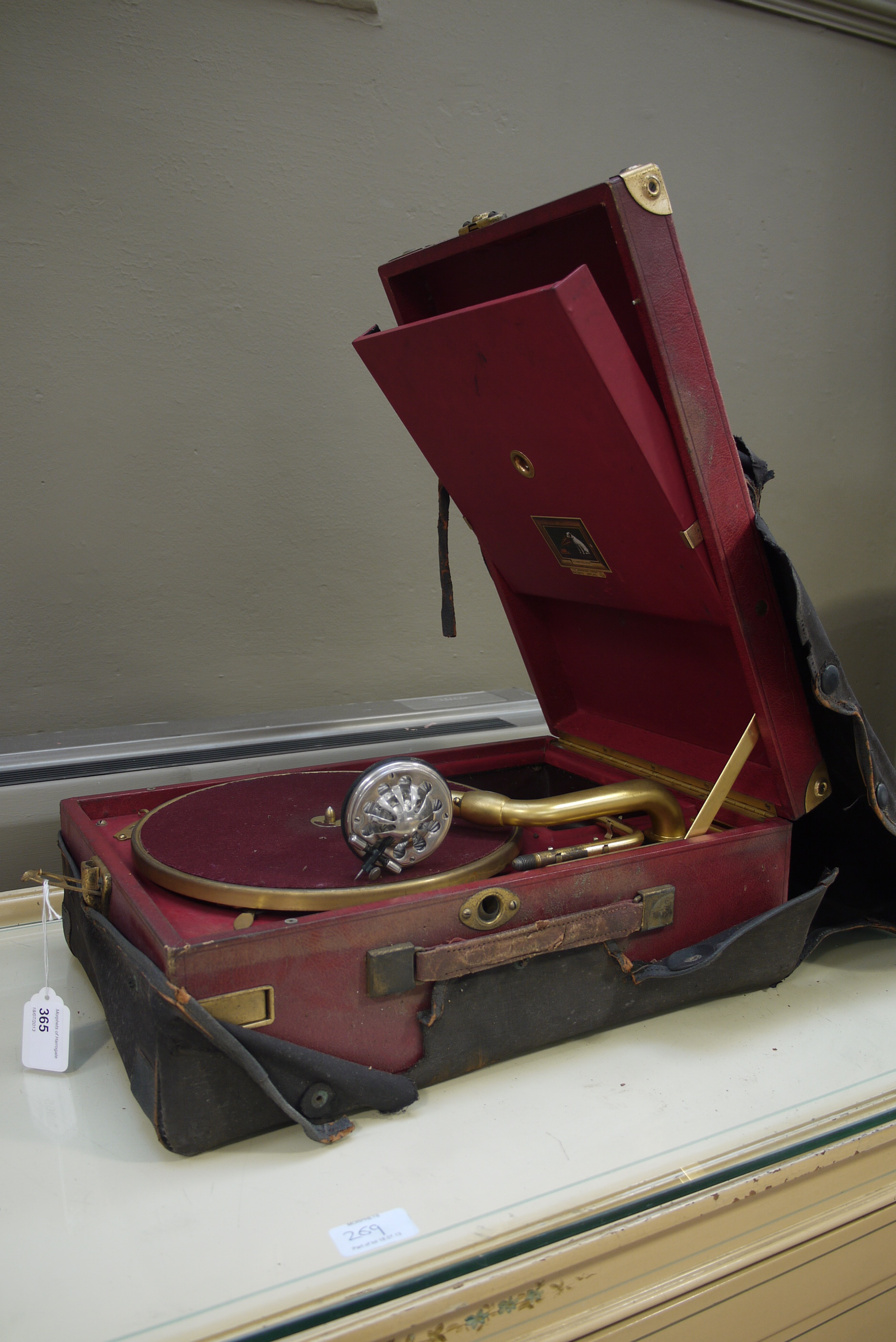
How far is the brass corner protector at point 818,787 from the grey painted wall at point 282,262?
1.15m

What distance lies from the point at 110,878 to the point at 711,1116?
0.62 meters

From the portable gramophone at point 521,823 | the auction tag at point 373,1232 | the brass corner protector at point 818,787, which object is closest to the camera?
the auction tag at point 373,1232

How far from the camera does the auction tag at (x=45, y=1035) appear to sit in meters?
0.92

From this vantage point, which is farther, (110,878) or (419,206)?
(419,206)

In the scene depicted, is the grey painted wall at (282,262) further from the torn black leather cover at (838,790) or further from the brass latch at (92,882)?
the torn black leather cover at (838,790)

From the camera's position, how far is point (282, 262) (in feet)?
6.00

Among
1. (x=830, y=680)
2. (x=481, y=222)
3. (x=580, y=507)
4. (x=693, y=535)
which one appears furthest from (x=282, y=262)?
(x=830, y=680)

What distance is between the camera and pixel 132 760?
1508 millimetres

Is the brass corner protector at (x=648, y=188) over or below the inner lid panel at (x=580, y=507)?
over

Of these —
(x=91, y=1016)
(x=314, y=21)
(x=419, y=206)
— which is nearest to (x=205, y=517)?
(x=419, y=206)

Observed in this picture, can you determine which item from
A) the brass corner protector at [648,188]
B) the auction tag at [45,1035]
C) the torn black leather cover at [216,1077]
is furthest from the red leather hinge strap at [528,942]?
the brass corner protector at [648,188]

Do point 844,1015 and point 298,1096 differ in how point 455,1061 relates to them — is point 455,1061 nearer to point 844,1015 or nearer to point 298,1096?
point 298,1096

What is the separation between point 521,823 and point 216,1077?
42cm

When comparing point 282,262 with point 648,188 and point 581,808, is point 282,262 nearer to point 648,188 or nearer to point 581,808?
point 648,188
